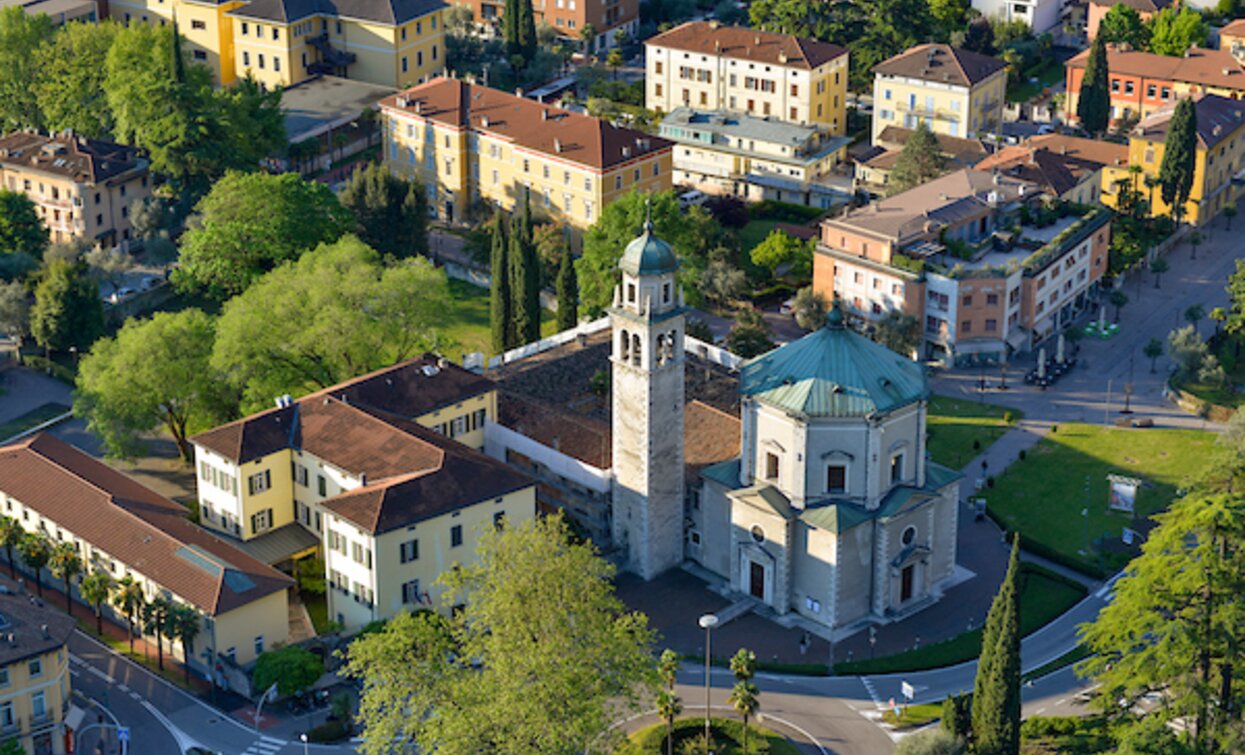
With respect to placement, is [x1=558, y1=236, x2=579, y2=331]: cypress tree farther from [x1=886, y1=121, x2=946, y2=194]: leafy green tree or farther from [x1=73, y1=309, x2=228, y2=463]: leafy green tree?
[x1=886, y1=121, x2=946, y2=194]: leafy green tree

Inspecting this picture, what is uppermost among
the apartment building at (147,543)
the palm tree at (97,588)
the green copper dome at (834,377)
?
the green copper dome at (834,377)

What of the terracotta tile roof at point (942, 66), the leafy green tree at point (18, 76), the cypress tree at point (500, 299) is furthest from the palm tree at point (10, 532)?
the terracotta tile roof at point (942, 66)

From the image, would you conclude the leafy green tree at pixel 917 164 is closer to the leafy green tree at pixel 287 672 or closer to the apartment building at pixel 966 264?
the apartment building at pixel 966 264

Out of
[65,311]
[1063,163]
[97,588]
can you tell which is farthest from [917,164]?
[97,588]

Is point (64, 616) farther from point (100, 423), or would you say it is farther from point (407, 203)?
point (407, 203)

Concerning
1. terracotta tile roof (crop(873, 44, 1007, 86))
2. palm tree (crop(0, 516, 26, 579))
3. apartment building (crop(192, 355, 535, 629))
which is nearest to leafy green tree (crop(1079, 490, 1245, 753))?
apartment building (crop(192, 355, 535, 629))

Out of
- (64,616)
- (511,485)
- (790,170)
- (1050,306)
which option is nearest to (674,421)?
(511,485)
